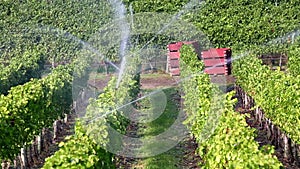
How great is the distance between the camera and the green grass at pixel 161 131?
34.0 ft

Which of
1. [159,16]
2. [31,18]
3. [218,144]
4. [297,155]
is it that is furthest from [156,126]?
[31,18]

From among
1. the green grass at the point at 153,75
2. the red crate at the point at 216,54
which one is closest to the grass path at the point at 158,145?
the red crate at the point at 216,54

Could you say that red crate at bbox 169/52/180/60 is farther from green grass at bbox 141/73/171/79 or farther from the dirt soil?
the dirt soil

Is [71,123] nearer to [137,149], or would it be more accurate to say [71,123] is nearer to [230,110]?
[137,149]

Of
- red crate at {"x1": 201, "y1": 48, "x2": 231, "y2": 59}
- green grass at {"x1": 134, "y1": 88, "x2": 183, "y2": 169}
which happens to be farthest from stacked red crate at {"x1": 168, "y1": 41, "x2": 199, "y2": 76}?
green grass at {"x1": 134, "y1": 88, "x2": 183, "y2": 169}

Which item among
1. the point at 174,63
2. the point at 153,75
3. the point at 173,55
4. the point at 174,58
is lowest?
the point at 153,75

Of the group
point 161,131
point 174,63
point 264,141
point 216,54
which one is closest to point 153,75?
point 174,63

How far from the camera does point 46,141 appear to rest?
1191 cm

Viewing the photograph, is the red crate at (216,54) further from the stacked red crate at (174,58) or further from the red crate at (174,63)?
the red crate at (174,63)

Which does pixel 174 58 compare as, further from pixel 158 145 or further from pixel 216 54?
pixel 158 145

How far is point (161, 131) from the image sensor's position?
13078 millimetres

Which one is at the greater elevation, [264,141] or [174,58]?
[174,58]

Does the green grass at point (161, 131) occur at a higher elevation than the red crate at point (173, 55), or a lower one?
→ lower

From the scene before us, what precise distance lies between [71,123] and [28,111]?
4.65 metres
